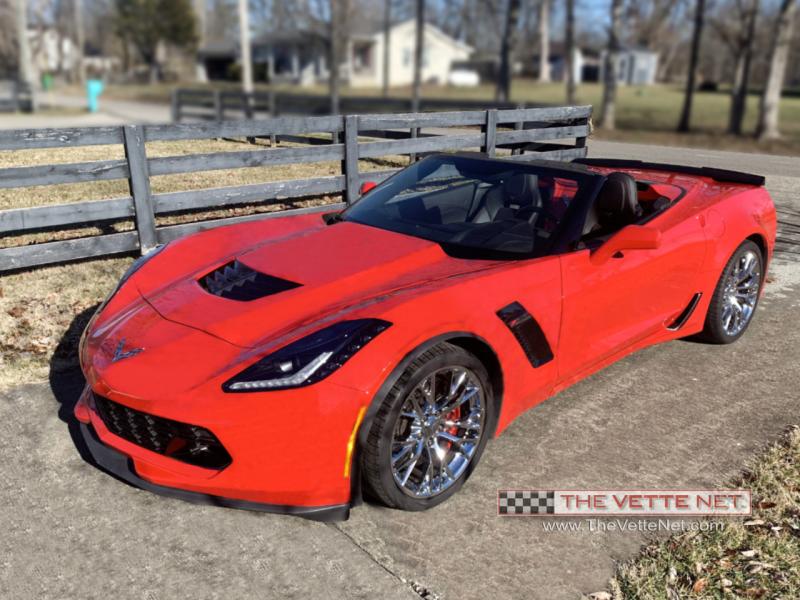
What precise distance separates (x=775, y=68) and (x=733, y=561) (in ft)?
78.9

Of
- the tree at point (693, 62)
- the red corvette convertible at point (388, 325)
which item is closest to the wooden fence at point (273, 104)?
the tree at point (693, 62)

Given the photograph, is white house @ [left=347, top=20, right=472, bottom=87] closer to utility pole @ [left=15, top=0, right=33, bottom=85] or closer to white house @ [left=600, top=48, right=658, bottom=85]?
white house @ [left=600, top=48, right=658, bottom=85]

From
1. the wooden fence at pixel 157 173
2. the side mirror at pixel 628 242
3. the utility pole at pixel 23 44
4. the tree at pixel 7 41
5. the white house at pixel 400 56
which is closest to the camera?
the side mirror at pixel 628 242

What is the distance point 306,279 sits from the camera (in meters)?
3.39

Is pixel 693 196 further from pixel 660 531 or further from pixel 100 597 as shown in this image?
pixel 100 597

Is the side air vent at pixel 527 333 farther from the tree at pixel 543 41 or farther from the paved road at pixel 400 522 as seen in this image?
the tree at pixel 543 41

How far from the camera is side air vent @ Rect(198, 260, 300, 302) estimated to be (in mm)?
3344

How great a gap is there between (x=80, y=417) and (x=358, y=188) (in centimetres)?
496

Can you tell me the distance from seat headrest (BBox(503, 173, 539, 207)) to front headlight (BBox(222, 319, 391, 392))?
1.46 meters

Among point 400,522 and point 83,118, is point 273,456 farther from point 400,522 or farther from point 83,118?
point 83,118

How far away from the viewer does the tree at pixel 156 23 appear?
68438 millimetres

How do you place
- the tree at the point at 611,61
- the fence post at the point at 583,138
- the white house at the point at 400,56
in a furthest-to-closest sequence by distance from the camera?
the white house at the point at 400,56
the tree at the point at 611,61
the fence post at the point at 583,138

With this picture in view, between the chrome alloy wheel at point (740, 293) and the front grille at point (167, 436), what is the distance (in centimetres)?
352

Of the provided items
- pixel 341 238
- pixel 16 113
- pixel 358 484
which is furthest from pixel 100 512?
pixel 16 113
